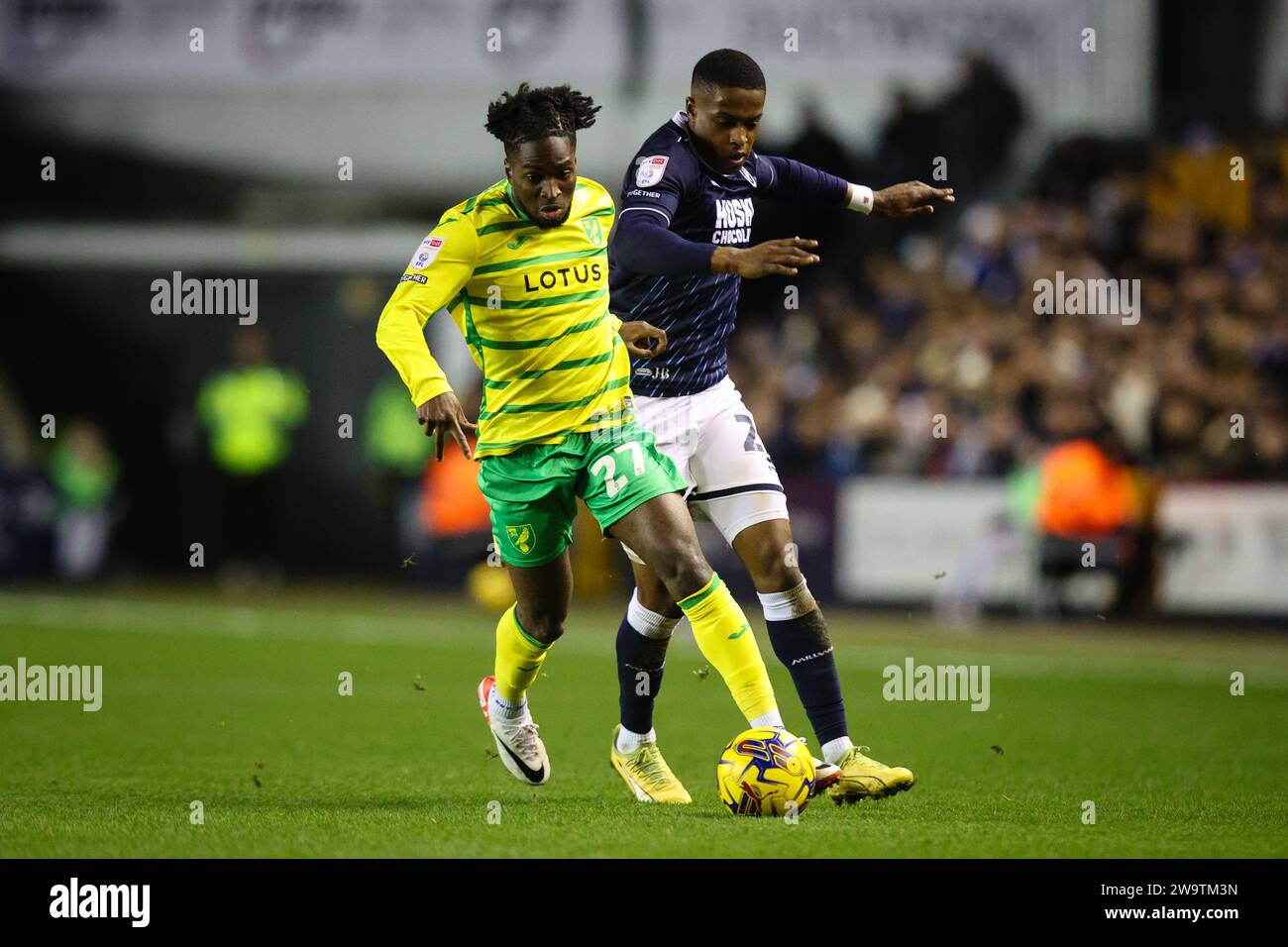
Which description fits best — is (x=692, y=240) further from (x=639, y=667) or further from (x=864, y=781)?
(x=864, y=781)

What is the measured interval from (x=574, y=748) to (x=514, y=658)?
61.9 inches

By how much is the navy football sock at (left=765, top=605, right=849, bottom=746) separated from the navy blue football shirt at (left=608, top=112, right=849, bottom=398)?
98 cm

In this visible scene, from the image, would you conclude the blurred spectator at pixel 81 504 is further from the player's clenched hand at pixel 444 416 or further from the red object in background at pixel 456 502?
the player's clenched hand at pixel 444 416

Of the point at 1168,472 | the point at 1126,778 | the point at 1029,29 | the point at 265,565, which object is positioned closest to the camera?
the point at 1126,778

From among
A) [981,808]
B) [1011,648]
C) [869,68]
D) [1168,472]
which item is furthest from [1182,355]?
[981,808]

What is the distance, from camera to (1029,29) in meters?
17.6

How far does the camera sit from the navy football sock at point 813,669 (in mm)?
6527

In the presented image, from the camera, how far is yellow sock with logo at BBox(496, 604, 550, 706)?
679cm

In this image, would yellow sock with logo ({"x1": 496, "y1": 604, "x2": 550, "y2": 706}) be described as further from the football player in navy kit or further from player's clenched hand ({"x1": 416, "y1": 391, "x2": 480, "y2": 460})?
player's clenched hand ({"x1": 416, "y1": 391, "x2": 480, "y2": 460})

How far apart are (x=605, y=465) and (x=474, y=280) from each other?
78cm

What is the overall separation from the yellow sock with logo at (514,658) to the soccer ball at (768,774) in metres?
0.97

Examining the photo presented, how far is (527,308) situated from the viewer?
21.1ft

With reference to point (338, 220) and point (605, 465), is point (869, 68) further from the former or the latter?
Answer: point (605, 465)

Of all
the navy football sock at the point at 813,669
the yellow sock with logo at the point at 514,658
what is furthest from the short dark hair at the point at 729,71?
the yellow sock with logo at the point at 514,658
